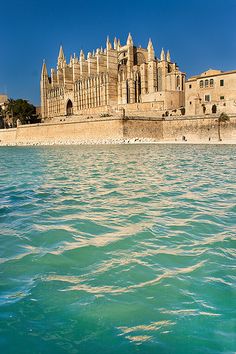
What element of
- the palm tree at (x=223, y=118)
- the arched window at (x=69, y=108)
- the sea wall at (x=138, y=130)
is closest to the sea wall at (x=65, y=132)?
the sea wall at (x=138, y=130)

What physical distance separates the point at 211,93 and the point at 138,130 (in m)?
10.1

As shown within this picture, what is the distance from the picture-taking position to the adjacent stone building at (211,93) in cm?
4488

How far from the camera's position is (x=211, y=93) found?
46.8m

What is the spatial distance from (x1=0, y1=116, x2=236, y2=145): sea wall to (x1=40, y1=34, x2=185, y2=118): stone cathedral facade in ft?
21.3

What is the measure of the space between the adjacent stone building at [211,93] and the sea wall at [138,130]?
311cm

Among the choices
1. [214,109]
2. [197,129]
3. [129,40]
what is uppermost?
[129,40]

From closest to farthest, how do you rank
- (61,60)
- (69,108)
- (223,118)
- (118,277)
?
1. (118,277)
2. (223,118)
3. (69,108)
4. (61,60)

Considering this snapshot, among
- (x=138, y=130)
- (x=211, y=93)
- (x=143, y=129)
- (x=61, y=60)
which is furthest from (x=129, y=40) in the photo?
(x=138, y=130)

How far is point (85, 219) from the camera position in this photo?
268 inches

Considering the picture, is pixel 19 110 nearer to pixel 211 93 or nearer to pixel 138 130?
pixel 138 130

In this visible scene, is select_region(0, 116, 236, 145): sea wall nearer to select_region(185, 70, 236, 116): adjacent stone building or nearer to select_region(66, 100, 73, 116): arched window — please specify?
select_region(185, 70, 236, 116): adjacent stone building

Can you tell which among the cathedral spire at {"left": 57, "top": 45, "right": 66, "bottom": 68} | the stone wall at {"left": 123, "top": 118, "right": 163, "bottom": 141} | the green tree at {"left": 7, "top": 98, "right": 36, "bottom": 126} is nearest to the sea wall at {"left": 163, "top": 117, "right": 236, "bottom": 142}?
the stone wall at {"left": 123, "top": 118, "right": 163, "bottom": 141}

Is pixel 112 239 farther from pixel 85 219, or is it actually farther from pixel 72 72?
pixel 72 72

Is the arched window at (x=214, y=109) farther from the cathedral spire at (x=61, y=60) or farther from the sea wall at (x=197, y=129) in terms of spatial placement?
the cathedral spire at (x=61, y=60)
